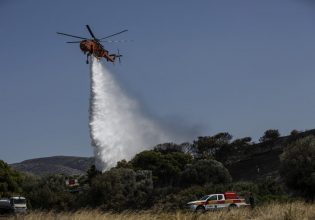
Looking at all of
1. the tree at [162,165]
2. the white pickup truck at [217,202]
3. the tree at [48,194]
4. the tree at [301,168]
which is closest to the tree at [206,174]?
the tree at [162,165]

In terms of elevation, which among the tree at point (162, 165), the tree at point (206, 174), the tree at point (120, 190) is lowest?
the tree at point (120, 190)

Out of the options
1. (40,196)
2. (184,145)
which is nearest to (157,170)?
(40,196)

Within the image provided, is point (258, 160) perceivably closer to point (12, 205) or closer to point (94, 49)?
point (94, 49)

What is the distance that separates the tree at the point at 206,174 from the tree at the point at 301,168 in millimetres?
17923

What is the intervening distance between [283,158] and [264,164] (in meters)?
47.7

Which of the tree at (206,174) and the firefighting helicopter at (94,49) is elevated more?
the firefighting helicopter at (94,49)

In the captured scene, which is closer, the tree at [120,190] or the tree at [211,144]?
the tree at [120,190]

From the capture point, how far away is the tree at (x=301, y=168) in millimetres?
52250

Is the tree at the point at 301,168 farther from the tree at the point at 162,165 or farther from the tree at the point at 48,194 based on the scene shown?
the tree at the point at 162,165

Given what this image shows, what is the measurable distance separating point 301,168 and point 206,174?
21.6 metres

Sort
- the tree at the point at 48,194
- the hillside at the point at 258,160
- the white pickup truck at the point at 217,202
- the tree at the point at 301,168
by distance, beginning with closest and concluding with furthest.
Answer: the white pickup truck at the point at 217,202, the tree at the point at 301,168, the tree at the point at 48,194, the hillside at the point at 258,160

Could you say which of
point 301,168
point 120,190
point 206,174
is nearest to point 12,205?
point 120,190

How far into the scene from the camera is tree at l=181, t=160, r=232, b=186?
7269cm

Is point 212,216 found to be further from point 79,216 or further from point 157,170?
point 157,170
